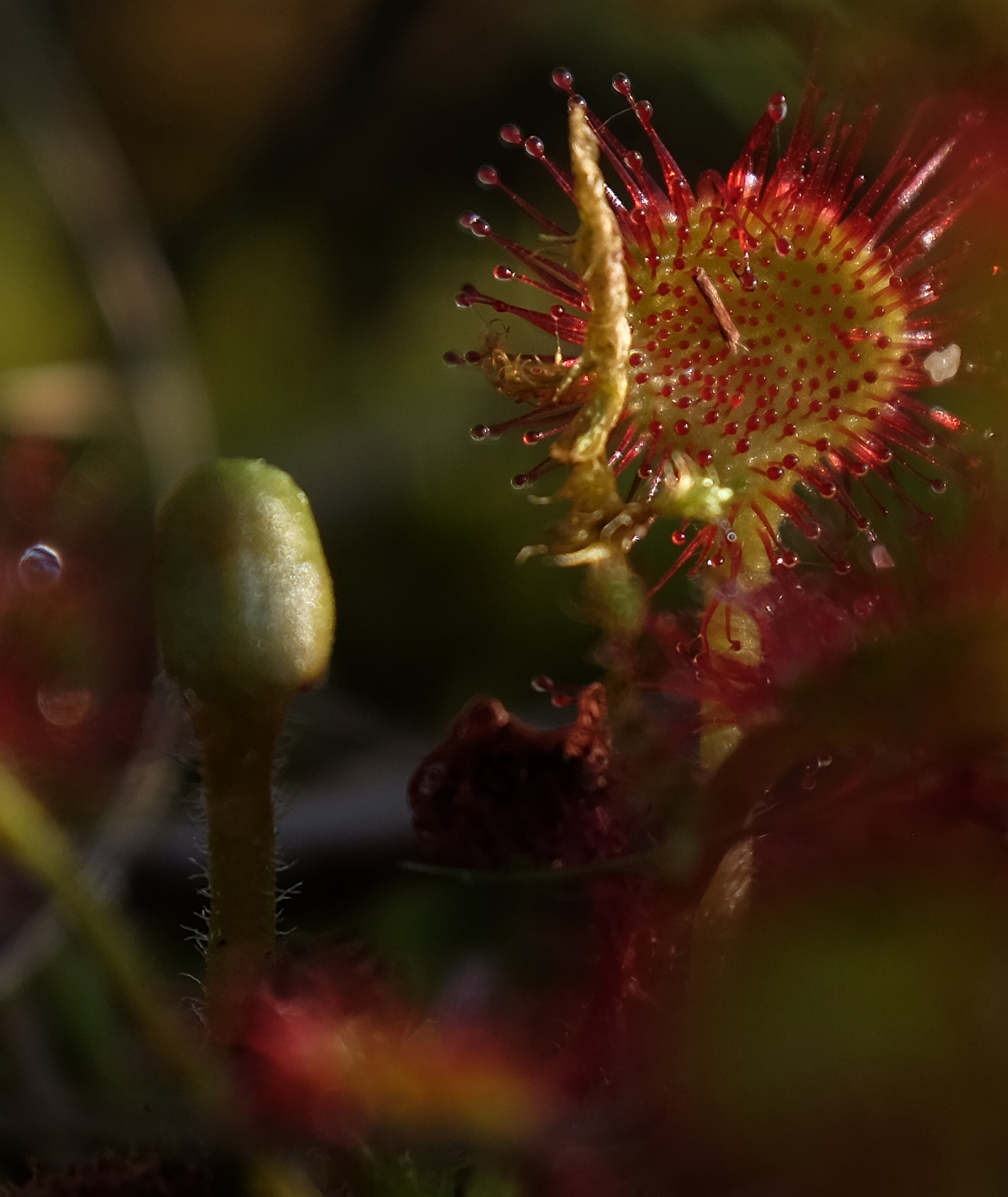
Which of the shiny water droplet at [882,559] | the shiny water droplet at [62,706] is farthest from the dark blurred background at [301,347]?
the shiny water droplet at [882,559]

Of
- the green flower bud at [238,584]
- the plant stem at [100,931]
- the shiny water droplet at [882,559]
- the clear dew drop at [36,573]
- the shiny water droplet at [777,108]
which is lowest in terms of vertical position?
the clear dew drop at [36,573]

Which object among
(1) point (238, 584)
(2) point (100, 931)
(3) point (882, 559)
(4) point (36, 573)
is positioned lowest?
(4) point (36, 573)

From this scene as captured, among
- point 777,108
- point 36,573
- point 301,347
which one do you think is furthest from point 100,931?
point 301,347

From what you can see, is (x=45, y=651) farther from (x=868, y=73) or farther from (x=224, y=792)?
(x=868, y=73)

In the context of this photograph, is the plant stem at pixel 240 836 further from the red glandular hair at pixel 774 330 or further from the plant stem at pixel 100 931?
the red glandular hair at pixel 774 330

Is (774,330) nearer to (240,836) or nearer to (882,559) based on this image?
(882,559)

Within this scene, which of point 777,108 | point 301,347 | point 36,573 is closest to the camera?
point 777,108

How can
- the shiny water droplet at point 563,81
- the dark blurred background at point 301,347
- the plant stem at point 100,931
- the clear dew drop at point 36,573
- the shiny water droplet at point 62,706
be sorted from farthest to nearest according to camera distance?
1. the dark blurred background at point 301,347
2. the clear dew drop at point 36,573
3. the shiny water droplet at point 62,706
4. the shiny water droplet at point 563,81
5. the plant stem at point 100,931
